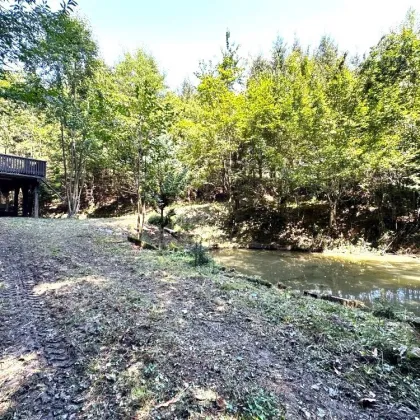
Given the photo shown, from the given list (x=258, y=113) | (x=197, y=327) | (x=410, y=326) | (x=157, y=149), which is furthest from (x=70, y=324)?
(x=258, y=113)

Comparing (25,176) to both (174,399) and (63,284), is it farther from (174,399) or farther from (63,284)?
(174,399)

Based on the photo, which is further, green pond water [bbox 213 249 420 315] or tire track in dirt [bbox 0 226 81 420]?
green pond water [bbox 213 249 420 315]

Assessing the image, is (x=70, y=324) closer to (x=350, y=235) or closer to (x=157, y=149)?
(x=157, y=149)

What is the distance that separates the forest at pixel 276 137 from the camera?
343 inches

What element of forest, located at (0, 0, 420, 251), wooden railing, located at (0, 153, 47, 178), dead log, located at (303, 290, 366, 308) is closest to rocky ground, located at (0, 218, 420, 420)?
dead log, located at (303, 290, 366, 308)

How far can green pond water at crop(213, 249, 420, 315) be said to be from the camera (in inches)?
254

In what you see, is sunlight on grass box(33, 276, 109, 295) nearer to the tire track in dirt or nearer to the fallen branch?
the tire track in dirt

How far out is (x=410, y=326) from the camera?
3684 mm

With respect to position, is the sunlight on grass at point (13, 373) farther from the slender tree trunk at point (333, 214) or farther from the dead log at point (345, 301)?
the slender tree trunk at point (333, 214)

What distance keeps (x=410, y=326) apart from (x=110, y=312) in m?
3.83

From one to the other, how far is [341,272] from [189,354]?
726 cm

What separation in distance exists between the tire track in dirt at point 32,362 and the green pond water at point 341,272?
5510 millimetres

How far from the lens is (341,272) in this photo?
8.50 m

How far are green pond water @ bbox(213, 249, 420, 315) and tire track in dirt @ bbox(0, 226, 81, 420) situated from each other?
5.51m
